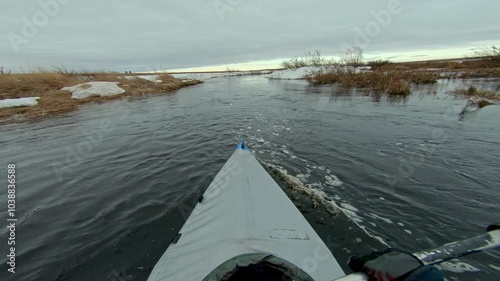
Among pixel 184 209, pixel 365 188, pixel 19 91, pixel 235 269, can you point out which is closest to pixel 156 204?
pixel 184 209

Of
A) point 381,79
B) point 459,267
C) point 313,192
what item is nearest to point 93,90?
point 313,192

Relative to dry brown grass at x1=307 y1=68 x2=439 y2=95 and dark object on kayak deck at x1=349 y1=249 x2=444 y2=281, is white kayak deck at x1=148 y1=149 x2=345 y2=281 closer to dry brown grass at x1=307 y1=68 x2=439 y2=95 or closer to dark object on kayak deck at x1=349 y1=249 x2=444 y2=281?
dark object on kayak deck at x1=349 y1=249 x2=444 y2=281

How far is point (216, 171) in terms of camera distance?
5.42 m

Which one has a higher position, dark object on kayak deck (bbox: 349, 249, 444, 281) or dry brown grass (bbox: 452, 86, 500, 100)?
dark object on kayak deck (bbox: 349, 249, 444, 281)

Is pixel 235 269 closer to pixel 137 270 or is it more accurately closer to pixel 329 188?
pixel 137 270

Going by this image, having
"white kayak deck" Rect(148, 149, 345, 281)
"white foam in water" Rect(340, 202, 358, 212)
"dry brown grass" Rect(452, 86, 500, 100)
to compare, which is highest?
"dry brown grass" Rect(452, 86, 500, 100)

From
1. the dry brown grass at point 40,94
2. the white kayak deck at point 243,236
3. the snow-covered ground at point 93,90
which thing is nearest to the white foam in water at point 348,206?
the white kayak deck at point 243,236

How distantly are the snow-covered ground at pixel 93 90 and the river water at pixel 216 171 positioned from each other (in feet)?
32.0

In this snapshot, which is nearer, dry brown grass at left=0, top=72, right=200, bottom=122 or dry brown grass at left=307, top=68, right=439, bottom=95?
dry brown grass at left=0, top=72, right=200, bottom=122

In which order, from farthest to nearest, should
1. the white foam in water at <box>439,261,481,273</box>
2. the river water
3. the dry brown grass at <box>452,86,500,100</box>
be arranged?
the dry brown grass at <box>452,86,500,100</box> → the river water → the white foam in water at <box>439,261,481,273</box>

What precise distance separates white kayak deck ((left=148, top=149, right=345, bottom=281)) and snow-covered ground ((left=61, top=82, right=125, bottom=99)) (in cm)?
2118

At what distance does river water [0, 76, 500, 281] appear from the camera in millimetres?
3023

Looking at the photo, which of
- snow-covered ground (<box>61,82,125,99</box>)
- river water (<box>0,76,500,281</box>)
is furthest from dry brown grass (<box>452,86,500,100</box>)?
snow-covered ground (<box>61,82,125,99</box>)

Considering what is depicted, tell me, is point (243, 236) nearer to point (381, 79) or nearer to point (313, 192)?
point (313, 192)
